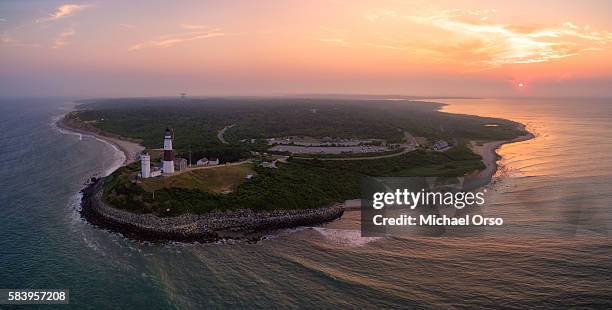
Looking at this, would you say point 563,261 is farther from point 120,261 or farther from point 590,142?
point 590,142

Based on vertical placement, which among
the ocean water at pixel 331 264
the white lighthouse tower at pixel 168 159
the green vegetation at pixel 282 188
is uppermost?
the white lighthouse tower at pixel 168 159

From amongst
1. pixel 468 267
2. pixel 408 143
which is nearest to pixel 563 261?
pixel 468 267

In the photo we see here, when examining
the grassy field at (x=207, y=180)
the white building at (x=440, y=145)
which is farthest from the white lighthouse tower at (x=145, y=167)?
the white building at (x=440, y=145)

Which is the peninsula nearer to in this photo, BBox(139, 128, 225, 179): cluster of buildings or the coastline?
BBox(139, 128, 225, 179): cluster of buildings

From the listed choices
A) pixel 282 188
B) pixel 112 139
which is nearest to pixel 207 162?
pixel 282 188

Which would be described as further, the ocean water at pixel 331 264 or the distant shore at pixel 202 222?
the distant shore at pixel 202 222

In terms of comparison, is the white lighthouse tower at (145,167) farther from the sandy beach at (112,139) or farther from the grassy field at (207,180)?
the sandy beach at (112,139)

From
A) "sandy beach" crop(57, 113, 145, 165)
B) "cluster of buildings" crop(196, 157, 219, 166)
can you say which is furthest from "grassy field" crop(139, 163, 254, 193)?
"sandy beach" crop(57, 113, 145, 165)

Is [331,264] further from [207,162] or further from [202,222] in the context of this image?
[207,162]
